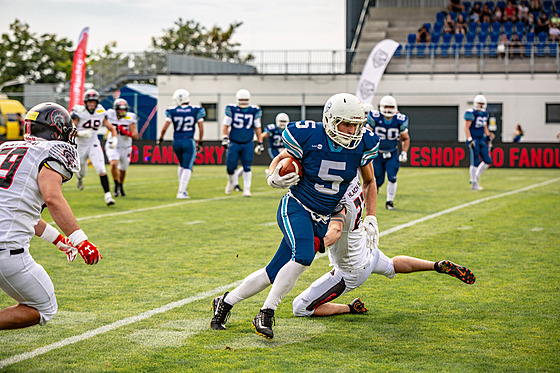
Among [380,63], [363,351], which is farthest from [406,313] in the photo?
[380,63]

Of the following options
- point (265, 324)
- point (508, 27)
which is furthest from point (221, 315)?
point (508, 27)

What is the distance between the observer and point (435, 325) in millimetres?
4719

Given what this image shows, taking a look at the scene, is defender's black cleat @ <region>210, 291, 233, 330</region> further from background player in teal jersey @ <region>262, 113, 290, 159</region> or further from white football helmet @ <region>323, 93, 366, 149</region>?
background player in teal jersey @ <region>262, 113, 290, 159</region>

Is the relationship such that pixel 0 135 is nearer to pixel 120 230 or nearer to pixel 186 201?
pixel 186 201

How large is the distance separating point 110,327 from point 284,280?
1187 mm

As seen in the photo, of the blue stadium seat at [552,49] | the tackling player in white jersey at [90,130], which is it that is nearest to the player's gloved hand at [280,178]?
the tackling player in white jersey at [90,130]

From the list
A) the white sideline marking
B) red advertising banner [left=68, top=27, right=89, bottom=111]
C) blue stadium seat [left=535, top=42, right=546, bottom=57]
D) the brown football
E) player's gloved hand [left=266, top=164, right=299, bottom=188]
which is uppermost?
blue stadium seat [left=535, top=42, right=546, bottom=57]

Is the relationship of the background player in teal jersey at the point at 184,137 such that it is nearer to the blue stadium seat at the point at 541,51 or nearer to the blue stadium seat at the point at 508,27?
the blue stadium seat at the point at 541,51

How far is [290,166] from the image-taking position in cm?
445

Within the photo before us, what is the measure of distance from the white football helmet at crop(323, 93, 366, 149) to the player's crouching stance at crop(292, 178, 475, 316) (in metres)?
0.45

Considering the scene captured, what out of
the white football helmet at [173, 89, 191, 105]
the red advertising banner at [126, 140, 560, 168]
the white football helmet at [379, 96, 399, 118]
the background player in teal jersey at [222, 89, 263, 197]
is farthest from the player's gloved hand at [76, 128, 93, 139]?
the red advertising banner at [126, 140, 560, 168]

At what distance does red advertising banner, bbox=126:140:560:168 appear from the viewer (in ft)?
79.2

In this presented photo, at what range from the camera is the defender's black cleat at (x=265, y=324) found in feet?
14.1

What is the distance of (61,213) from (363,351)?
1811 millimetres
